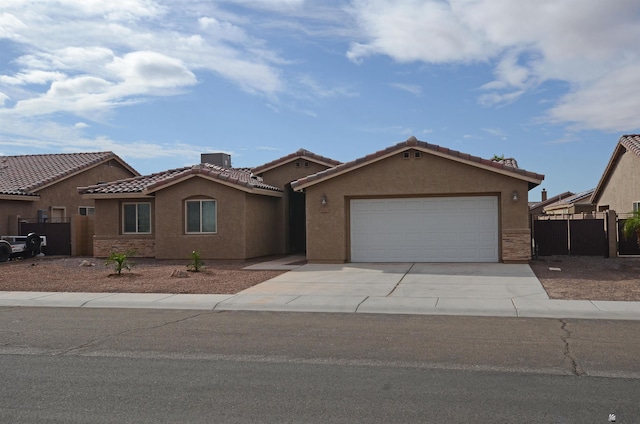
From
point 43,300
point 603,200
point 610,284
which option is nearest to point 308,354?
point 43,300

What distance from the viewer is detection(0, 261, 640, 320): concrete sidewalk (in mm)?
11764

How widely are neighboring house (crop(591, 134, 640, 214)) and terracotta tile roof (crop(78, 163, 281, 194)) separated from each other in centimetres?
1440

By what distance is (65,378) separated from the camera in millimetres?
7207

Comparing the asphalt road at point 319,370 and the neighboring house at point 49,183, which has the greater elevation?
the neighboring house at point 49,183

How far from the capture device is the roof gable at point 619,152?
2466 centimetres

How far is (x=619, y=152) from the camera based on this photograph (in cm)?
2748

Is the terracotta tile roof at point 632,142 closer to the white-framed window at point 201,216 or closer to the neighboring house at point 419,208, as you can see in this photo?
the neighboring house at point 419,208

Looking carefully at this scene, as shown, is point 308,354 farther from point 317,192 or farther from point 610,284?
point 317,192

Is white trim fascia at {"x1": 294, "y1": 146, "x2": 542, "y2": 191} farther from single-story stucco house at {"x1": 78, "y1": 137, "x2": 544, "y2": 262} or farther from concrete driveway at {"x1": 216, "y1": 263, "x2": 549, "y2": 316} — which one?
concrete driveway at {"x1": 216, "y1": 263, "x2": 549, "y2": 316}

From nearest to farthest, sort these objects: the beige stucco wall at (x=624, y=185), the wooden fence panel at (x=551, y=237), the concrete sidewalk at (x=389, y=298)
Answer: the concrete sidewalk at (x=389, y=298) < the wooden fence panel at (x=551, y=237) < the beige stucco wall at (x=624, y=185)

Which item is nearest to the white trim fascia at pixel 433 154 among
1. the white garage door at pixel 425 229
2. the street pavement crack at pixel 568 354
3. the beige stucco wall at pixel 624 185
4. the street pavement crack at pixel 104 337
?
the white garage door at pixel 425 229

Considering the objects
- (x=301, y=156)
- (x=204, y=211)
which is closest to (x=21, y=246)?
(x=204, y=211)

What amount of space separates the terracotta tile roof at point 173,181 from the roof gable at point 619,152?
14212 mm

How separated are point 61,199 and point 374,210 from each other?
1762cm
